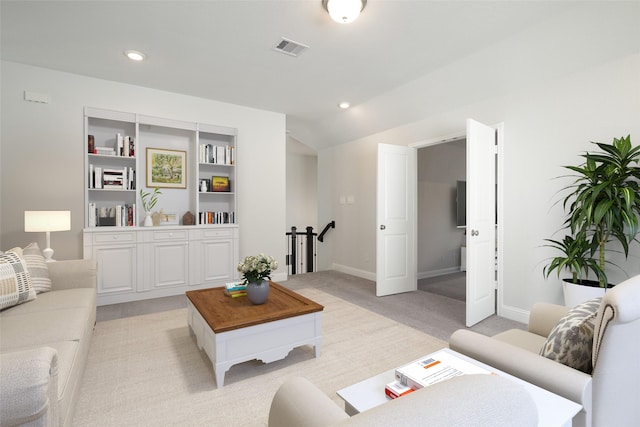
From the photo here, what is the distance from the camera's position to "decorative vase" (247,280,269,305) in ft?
7.90

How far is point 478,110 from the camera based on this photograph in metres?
3.68

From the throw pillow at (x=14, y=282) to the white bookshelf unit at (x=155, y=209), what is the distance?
1437 millimetres

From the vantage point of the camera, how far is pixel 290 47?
3.11 m

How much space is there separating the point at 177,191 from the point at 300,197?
13.9 feet

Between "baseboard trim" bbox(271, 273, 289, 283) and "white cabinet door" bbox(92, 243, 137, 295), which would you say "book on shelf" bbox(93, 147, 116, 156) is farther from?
"baseboard trim" bbox(271, 273, 289, 283)

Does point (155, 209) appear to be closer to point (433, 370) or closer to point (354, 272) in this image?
point (354, 272)

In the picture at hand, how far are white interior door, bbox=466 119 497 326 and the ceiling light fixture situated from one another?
1619 millimetres

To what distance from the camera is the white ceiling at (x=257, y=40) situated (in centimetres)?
251

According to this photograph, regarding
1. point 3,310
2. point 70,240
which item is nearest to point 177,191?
point 70,240

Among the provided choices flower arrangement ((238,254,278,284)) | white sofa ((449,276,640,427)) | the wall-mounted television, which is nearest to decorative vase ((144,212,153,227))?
flower arrangement ((238,254,278,284))

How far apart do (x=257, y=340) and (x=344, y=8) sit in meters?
2.56

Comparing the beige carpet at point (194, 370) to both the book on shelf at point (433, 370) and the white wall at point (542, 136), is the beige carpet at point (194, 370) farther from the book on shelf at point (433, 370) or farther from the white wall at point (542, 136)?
the white wall at point (542, 136)

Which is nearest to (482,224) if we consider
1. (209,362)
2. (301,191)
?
(209,362)

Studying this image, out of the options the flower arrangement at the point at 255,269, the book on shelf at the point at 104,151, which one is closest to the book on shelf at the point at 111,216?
the book on shelf at the point at 104,151
